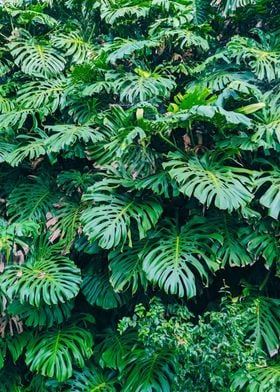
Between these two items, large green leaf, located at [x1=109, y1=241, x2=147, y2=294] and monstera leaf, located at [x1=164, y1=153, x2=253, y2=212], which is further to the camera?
large green leaf, located at [x1=109, y1=241, x2=147, y2=294]

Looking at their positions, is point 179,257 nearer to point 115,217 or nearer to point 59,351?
point 115,217

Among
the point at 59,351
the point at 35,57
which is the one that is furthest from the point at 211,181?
the point at 35,57

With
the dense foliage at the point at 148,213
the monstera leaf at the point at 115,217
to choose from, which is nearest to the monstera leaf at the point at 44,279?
the dense foliage at the point at 148,213

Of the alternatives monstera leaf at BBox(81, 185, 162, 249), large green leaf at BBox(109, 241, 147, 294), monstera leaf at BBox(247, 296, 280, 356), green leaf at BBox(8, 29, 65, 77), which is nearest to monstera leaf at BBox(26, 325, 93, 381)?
large green leaf at BBox(109, 241, 147, 294)

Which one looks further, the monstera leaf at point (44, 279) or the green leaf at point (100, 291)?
the green leaf at point (100, 291)

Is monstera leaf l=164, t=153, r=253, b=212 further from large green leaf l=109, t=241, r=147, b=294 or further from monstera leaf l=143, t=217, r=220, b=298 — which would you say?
large green leaf l=109, t=241, r=147, b=294

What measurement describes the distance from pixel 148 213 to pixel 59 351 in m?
0.77

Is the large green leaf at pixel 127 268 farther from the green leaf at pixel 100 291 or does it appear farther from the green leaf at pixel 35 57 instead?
the green leaf at pixel 35 57

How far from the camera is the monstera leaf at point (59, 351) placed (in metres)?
2.22

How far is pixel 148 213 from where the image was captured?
7.59 feet

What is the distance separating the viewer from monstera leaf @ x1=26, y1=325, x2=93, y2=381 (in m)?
2.22

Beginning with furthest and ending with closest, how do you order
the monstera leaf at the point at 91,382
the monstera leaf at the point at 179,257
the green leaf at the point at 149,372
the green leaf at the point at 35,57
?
the green leaf at the point at 35,57 → the monstera leaf at the point at 91,382 → the green leaf at the point at 149,372 → the monstera leaf at the point at 179,257

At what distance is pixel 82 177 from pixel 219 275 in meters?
0.93

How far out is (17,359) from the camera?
2.49m
